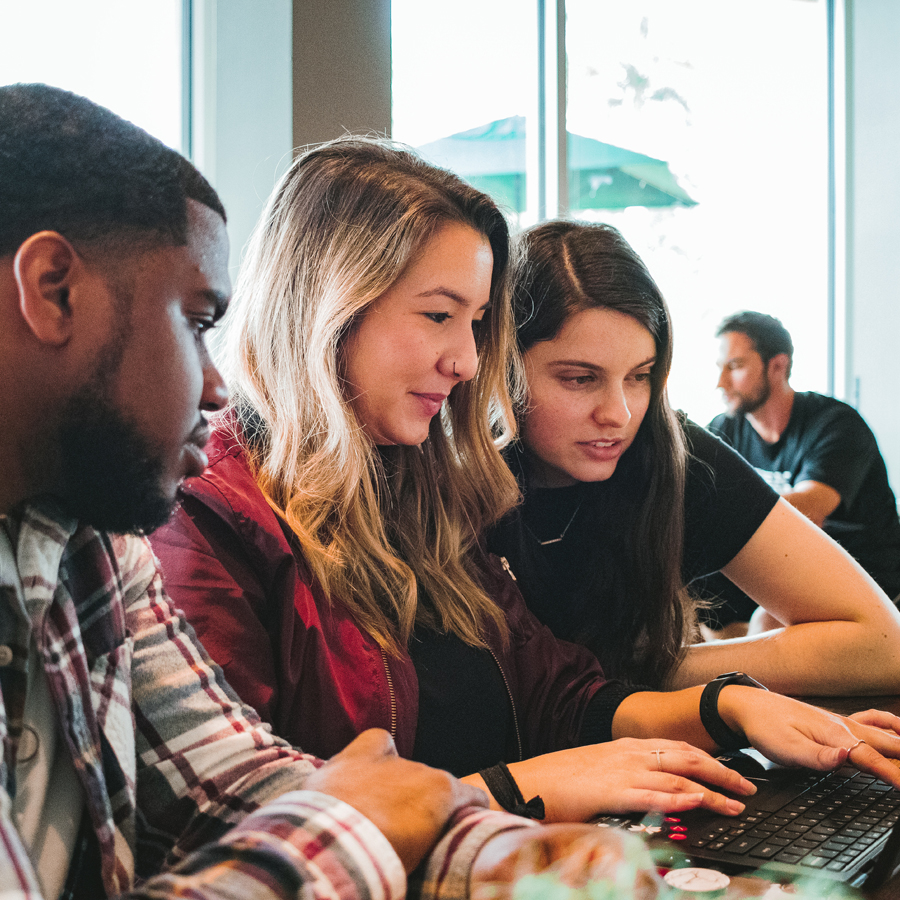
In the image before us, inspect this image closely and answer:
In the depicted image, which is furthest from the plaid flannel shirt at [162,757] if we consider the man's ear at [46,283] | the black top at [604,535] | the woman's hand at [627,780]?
the black top at [604,535]

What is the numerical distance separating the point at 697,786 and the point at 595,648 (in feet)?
2.02

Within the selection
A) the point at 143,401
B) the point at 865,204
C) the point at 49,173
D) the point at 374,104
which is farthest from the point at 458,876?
the point at 865,204

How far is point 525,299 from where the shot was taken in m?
1.58

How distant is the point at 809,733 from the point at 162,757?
0.71m

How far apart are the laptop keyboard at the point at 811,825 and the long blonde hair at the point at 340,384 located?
421 mm

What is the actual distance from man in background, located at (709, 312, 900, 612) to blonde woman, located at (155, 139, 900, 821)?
6.84ft

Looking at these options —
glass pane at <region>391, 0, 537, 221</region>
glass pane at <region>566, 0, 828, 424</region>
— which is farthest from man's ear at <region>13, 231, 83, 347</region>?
glass pane at <region>566, 0, 828, 424</region>

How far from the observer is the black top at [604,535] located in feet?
5.12

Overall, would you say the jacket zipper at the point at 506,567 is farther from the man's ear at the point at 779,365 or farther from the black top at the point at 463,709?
the man's ear at the point at 779,365

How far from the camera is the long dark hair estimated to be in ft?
5.06

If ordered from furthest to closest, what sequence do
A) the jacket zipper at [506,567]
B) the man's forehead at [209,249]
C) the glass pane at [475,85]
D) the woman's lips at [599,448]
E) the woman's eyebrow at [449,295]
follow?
1. the glass pane at [475,85]
2. the woman's lips at [599,448]
3. the jacket zipper at [506,567]
4. the woman's eyebrow at [449,295]
5. the man's forehead at [209,249]

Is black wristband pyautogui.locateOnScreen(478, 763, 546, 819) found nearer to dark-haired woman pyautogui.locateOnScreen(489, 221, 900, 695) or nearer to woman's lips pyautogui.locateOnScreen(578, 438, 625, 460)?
dark-haired woman pyautogui.locateOnScreen(489, 221, 900, 695)

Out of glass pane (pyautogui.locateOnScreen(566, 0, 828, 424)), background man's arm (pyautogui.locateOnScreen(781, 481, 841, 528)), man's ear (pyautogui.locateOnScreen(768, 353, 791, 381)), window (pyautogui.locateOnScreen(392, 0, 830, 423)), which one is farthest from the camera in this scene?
glass pane (pyautogui.locateOnScreen(566, 0, 828, 424))

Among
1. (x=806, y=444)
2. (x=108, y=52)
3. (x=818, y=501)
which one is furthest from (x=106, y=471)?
(x=806, y=444)
